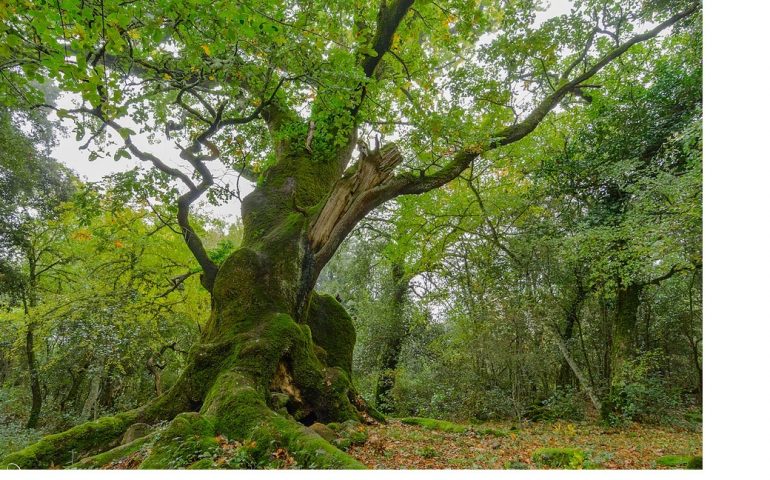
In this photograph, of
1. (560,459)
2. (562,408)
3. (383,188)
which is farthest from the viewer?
(562,408)

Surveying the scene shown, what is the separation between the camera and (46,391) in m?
11.1

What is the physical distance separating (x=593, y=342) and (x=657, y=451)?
5.58m

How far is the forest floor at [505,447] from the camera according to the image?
318 centimetres

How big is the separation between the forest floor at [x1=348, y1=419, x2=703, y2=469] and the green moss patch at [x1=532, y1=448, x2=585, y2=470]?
48 millimetres

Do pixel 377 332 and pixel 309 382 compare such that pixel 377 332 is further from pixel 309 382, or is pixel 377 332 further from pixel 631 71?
pixel 631 71

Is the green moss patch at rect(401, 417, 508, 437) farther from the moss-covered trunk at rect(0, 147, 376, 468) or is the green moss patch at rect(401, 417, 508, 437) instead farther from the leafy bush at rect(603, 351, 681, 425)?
the leafy bush at rect(603, 351, 681, 425)

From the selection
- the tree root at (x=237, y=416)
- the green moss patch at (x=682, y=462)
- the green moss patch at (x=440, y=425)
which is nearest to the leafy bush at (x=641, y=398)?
the green moss patch at (x=440, y=425)

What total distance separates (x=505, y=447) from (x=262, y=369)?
9.18 feet

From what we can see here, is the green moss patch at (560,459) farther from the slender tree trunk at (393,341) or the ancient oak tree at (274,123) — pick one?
the slender tree trunk at (393,341)

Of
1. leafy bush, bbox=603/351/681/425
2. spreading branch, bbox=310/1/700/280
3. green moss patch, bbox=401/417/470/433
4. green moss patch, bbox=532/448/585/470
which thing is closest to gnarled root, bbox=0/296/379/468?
green moss patch, bbox=401/417/470/433

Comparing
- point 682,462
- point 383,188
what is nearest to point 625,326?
point 682,462

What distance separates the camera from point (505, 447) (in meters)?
4.03

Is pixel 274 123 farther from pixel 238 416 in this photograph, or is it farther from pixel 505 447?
pixel 505 447

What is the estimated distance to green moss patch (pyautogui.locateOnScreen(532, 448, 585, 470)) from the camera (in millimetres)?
2777
